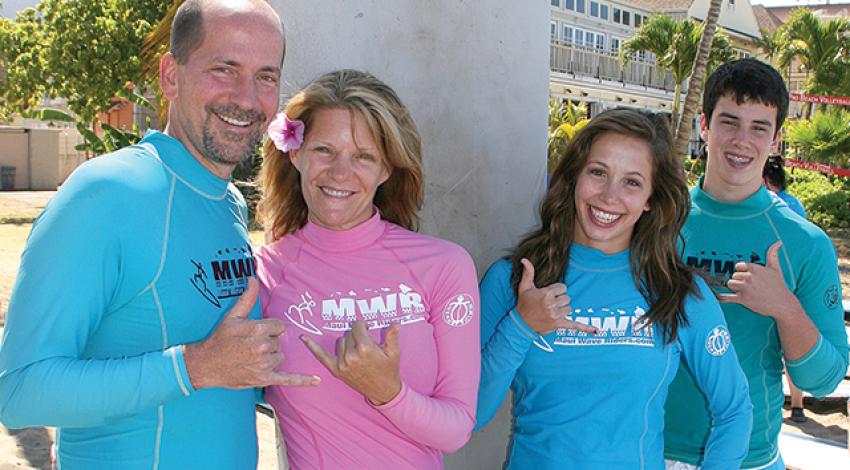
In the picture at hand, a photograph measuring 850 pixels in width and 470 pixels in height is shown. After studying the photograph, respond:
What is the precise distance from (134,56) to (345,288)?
792 inches

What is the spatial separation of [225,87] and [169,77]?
194 millimetres

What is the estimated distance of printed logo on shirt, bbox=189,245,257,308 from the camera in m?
1.95

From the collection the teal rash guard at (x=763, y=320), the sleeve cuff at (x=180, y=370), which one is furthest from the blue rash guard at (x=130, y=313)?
the teal rash guard at (x=763, y=320)

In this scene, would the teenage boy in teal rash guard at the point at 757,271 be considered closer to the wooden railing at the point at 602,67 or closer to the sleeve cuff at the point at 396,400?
the sleeve cuff at the point at 396,400

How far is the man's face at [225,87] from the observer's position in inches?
81.2

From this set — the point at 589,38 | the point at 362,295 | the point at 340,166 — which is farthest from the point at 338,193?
the point at 589,38

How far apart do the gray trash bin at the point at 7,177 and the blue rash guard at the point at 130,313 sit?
30.5 metres

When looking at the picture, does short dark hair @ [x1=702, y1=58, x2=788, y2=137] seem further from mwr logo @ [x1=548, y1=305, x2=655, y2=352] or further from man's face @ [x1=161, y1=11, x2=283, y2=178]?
man's face @ [x1=161, y1=11, x2=283, y2=178]

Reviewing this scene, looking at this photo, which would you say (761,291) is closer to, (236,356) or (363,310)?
(363,310)

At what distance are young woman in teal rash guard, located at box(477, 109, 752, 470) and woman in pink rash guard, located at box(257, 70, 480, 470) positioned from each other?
0.24m

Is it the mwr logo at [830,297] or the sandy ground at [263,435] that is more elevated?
the mwr logo at [830,297]

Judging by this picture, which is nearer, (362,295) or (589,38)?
(362,295)

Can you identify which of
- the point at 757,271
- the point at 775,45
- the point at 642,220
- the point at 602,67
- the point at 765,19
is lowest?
the point at 757,271

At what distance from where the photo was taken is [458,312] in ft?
6.86
